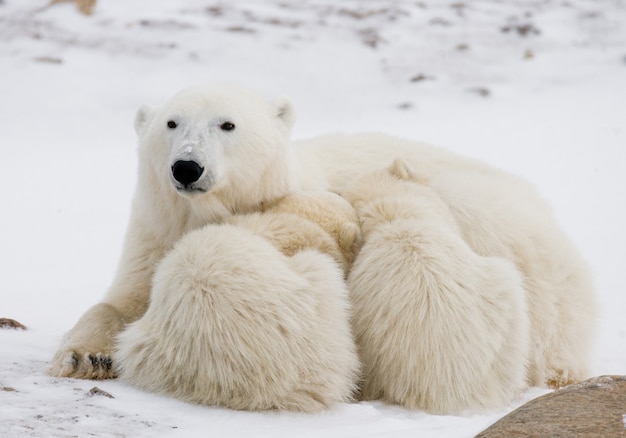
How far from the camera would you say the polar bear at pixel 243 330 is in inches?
131

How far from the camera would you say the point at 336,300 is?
360cm

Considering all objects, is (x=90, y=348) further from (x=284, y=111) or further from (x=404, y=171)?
(x=404, y=171)

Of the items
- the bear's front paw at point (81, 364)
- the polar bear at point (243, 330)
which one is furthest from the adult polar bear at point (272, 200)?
the polar bear at point (243, 330)

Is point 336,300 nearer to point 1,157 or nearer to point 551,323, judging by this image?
point 551,323

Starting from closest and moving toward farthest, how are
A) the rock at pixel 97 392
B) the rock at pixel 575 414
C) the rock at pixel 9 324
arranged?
1. the rock at pixel 575 414
2. the rock at pixel 97 392
3. the rock at pixel 9 324

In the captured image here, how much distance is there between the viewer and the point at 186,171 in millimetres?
3643

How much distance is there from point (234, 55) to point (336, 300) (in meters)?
9.64

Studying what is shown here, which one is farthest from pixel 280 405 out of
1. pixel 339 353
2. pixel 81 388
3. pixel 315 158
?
pixel 315 158

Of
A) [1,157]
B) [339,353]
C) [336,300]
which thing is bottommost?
[339,353]

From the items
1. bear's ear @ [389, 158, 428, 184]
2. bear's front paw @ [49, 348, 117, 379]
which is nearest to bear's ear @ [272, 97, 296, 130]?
bear's ear @ [389, 158, 428, 184]

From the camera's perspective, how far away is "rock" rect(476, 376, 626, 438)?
104 inches

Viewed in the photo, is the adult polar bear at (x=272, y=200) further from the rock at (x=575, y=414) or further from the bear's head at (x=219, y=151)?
the rock at (x=575, y=414)

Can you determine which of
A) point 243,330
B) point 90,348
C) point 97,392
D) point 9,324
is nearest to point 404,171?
point 243,330

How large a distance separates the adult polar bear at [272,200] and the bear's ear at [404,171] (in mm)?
51
